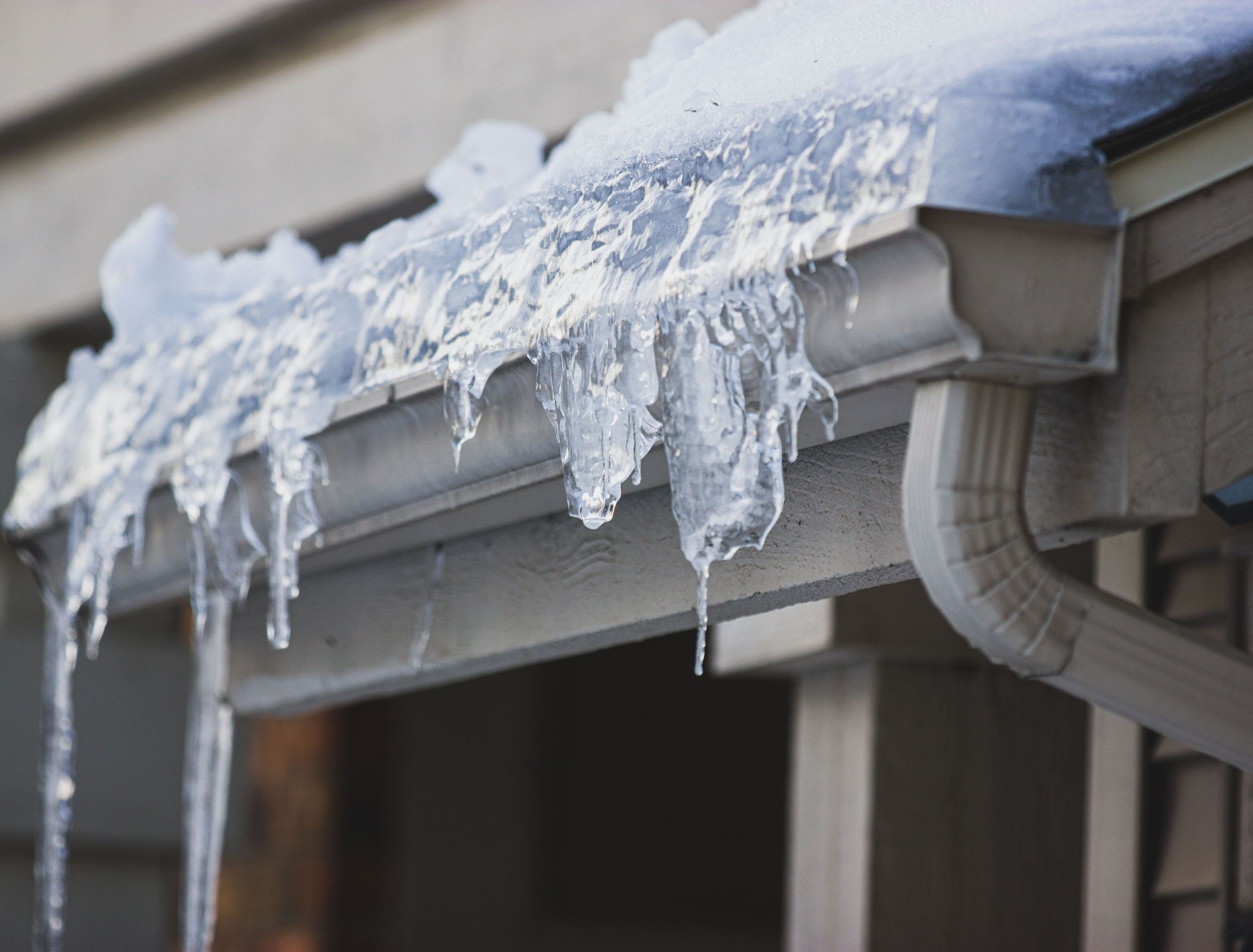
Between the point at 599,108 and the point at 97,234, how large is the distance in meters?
1.85

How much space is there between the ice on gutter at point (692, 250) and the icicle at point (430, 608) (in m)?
0.26

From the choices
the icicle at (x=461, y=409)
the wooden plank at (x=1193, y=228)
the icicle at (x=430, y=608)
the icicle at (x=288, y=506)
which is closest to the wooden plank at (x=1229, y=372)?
the wooden plank at (x=1193, y=228)

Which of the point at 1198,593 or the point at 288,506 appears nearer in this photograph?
the point at 288,506

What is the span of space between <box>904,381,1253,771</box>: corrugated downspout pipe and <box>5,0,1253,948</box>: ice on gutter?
5.8 inches

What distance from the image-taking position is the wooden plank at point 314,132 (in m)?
3.53

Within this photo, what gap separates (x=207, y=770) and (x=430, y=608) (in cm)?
93

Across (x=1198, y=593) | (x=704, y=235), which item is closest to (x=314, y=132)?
(x=1198, y=593)

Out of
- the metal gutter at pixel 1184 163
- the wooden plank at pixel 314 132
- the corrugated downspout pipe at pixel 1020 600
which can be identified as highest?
the wooden plank at pixel 314 132

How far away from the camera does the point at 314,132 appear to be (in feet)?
13.6

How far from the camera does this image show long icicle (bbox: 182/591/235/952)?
3.22m

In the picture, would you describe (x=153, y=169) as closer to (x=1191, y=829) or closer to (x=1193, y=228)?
(x=1191, y=829)

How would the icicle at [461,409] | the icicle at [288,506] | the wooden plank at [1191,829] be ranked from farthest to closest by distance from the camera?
1. the wooden plank at [1191,829]
2. the icicle at [288,506]
3. the icicle at [461,409]

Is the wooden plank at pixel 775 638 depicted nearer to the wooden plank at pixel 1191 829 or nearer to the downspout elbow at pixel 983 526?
the wooden plank at pixel 1191 829

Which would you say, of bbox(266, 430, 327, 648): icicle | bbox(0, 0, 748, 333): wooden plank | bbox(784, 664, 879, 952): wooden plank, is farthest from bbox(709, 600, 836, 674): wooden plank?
bbox(0, 0, 748, 333): wooden plank
